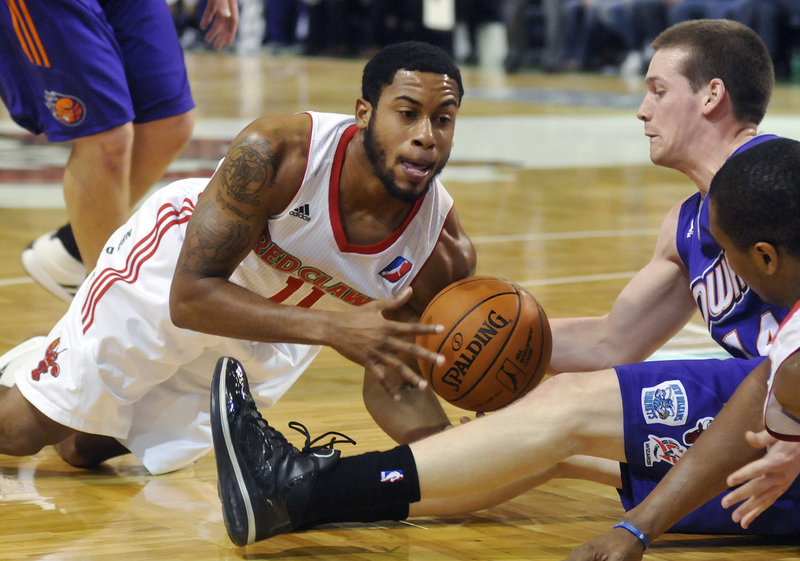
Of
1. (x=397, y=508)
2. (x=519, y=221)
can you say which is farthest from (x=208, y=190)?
(x=519, y=221)

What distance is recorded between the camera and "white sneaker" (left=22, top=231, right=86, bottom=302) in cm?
494

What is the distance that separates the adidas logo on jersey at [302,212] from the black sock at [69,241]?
70.3 inches

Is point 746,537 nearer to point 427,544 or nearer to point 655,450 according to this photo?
point 655,450

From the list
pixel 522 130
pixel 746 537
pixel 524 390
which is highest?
pixel 524 390

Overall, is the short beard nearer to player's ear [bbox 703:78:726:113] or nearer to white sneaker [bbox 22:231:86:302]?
player's ear [bbox 703:78:726:113]

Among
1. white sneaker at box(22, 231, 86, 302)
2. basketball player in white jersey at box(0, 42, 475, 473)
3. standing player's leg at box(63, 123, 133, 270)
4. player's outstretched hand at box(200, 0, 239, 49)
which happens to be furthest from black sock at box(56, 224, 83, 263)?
basketball player in white jersey at box(0, 42, 475, 473)

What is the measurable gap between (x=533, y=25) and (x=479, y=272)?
16.5 meters

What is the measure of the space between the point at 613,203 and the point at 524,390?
206 inches


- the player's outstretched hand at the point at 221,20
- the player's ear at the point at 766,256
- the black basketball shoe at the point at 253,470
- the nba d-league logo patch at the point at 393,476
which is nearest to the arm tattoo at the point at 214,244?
the black basketball shoe at the point at 253,470

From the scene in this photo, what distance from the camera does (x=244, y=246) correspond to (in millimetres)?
3238

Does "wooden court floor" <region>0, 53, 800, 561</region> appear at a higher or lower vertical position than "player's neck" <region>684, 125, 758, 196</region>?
lower

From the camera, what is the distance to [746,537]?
309 centimetres

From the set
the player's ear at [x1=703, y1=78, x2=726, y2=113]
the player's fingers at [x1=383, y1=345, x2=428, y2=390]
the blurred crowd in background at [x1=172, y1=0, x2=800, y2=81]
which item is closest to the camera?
the player's fingers at [x1=383, y1=345, x2=428, y2=390]

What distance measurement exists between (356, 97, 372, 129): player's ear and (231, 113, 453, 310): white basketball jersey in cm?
3
